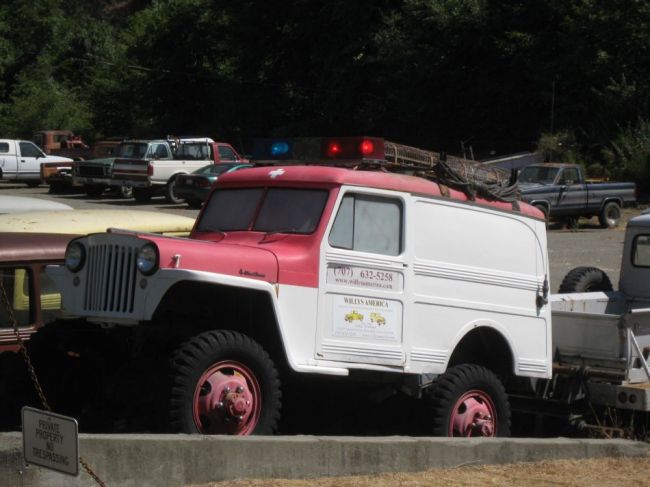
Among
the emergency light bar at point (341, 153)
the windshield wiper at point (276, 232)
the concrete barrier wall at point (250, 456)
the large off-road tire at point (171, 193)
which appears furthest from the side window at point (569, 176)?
the windshield wiper at point (276, 232)

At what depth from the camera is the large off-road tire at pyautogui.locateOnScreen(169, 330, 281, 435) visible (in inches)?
264

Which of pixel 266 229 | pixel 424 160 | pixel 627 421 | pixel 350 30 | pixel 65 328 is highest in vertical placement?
pixel 350 30

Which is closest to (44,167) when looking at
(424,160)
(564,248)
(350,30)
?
(350,30)

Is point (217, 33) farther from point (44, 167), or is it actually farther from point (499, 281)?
point (499, 281)

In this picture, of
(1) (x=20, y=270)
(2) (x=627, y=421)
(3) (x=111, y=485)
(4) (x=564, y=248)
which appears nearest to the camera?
(3) (x=111, y=485)


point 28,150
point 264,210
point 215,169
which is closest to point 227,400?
point 264,210

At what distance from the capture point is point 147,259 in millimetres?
6883

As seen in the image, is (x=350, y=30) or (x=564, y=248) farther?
(x=350, y=30)

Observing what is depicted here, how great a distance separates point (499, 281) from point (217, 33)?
5170 centimetres

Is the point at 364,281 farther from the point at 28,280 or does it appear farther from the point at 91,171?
the point at 91,171

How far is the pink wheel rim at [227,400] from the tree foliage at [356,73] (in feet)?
101

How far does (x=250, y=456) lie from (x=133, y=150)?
1138 inches

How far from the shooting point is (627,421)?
9.35 m

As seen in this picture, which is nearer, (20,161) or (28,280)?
(28,280)
